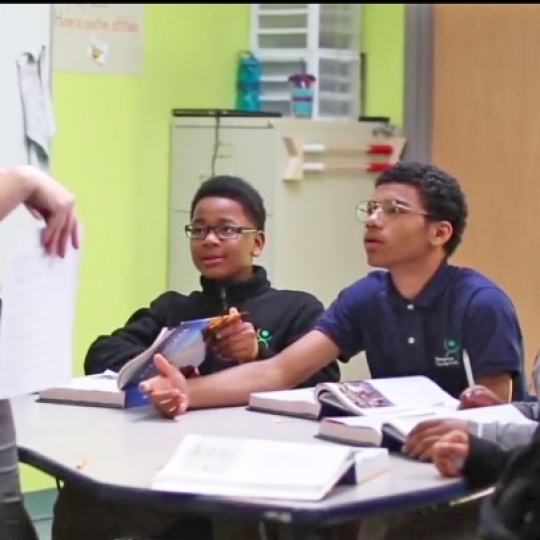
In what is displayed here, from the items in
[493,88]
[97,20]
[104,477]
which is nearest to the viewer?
[104,477]

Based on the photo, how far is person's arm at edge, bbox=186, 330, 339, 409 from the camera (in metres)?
2.68

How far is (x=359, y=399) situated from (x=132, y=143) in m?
2.10

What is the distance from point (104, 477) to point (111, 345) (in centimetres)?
101

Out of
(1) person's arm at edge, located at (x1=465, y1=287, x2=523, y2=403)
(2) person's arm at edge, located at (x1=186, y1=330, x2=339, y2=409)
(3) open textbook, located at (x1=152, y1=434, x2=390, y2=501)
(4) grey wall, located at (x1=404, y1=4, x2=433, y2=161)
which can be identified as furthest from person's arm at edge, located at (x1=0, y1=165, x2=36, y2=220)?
(4) grey wall, located at (x1=404, y1=4, x2=433, y2=161)

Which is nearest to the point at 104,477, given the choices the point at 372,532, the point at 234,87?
the point at 372,532

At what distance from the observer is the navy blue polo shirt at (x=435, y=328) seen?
2654 millimetres

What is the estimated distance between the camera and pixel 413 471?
6.94ft

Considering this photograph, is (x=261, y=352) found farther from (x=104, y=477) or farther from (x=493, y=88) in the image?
(x=493, y=88)

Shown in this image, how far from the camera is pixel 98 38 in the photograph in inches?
167

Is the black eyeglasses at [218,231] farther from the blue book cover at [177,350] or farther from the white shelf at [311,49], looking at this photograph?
the white shelf at [311,49]

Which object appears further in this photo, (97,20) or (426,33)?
(426,33)

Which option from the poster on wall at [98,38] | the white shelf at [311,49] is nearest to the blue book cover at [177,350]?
the poster on wall at [98,38]

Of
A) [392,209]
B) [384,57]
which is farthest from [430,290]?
[384,57]

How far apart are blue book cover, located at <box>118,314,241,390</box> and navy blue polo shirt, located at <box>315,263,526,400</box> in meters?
0.28
